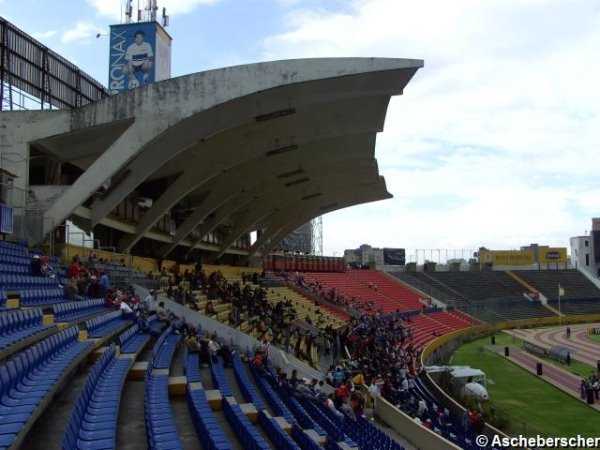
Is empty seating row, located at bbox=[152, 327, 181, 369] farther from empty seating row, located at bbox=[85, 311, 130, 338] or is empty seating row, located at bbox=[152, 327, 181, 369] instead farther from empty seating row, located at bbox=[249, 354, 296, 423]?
empty seating row, located at bbox=[249, 354, 296, 423]

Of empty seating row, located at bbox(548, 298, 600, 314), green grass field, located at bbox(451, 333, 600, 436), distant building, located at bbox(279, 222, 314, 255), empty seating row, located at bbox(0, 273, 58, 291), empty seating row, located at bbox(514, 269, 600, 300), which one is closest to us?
empty seating row, located at bbox(0, 273, 58, 291)

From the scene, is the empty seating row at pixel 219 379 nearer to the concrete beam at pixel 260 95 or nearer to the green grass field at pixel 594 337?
the concrete beam at pixel 260 95

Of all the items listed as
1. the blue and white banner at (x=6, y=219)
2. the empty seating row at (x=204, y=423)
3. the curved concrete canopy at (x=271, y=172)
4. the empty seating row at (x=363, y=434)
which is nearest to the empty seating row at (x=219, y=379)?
the empty seating row at (x=204, y=423)

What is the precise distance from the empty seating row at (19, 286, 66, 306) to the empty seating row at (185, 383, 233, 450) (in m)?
3.92

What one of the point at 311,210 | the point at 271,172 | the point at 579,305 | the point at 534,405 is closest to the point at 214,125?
the point at 271,172

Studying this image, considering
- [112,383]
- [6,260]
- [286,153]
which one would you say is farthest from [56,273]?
[286,153]

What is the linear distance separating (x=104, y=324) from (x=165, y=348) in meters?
1.38

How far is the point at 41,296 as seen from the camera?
11.6 meters

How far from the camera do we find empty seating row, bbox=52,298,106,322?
10.5 meters

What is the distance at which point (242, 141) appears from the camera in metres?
22.5

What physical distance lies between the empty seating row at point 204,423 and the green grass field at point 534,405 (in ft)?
39.4

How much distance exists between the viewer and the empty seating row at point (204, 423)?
20.1 ft

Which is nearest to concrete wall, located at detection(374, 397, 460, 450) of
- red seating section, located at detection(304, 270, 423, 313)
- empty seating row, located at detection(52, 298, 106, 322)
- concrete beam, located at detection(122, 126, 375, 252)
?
empty seating row, located at detection(52, 298, 106, 322)

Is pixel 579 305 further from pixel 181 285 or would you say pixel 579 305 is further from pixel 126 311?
pixel 126 311
